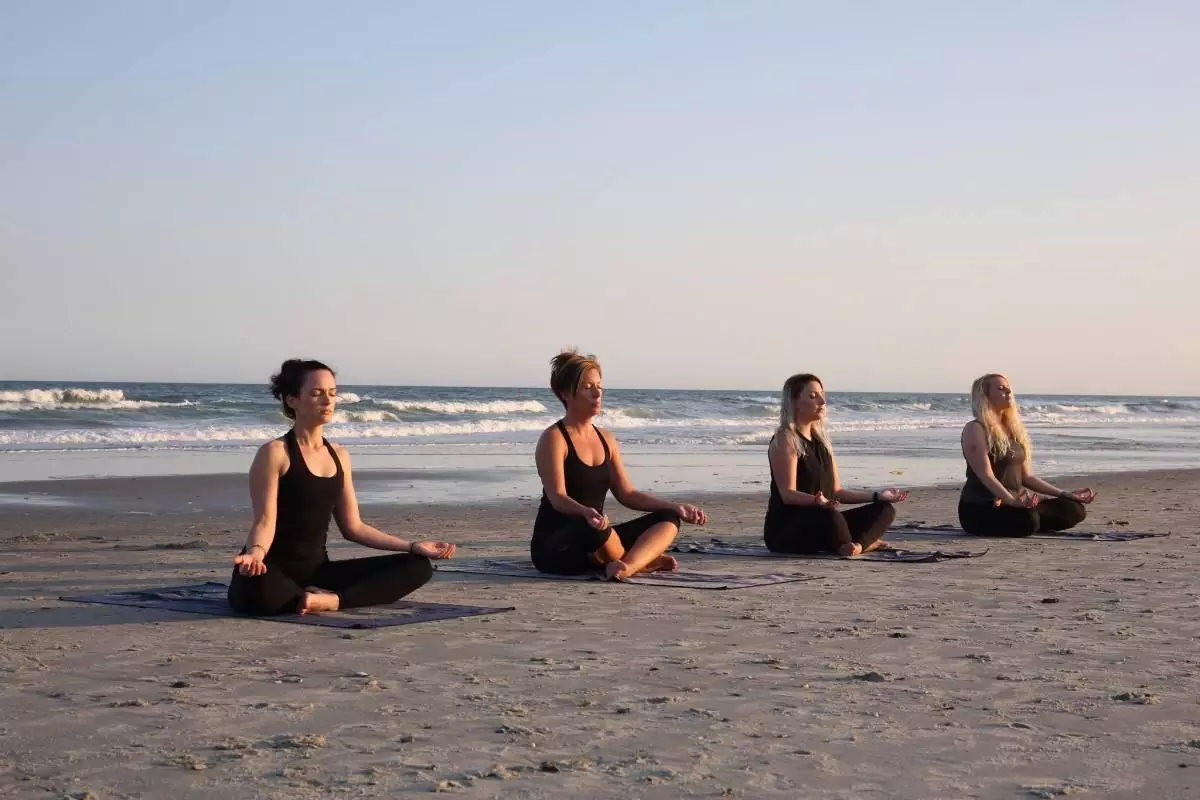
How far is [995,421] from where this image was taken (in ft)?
37.0

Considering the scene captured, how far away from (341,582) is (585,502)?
200 centimetres

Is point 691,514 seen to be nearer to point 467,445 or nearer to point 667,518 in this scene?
point 667,518

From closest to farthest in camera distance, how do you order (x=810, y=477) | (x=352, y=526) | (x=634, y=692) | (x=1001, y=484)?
(x=634, y=692), (x=352, y=526), (x=810, y=477), (x=1001, y=484)

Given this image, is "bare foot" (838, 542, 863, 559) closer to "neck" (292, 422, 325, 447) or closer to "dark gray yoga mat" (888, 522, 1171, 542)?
"dark gray yoga mat" (888, 522, 1171, 542)

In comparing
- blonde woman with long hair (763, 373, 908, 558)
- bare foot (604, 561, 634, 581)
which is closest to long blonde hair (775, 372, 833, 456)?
blonde woman with long hair (763, 373, 908, 558)

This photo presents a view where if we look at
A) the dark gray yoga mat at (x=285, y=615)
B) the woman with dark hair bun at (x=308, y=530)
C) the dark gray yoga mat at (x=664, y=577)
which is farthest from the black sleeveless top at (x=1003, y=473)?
the woman with dark hair bun at (x=308, y=530)

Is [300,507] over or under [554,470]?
under

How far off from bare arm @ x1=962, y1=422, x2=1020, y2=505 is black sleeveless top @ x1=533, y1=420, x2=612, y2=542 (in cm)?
384

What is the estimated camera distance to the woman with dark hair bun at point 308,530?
21.8ft

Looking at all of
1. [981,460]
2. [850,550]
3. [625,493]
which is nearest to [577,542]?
[625,493]

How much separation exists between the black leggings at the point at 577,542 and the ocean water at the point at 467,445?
259 inches

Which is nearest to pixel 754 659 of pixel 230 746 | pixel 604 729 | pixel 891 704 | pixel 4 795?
pixel 891 704

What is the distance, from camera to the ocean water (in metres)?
18.8

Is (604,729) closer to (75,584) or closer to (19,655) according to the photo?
(19,655)
